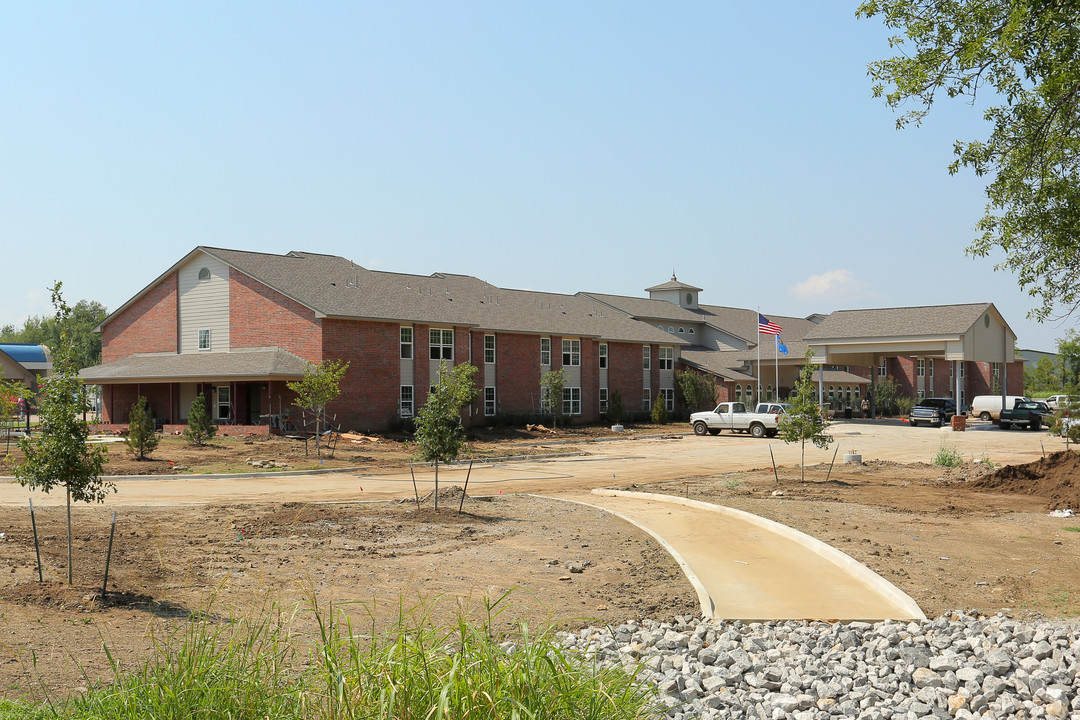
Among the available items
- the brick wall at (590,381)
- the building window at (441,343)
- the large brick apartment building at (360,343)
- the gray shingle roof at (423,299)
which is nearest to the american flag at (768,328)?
the large brick apartment building at (360,343)

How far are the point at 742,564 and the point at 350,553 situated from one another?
17.8 feet

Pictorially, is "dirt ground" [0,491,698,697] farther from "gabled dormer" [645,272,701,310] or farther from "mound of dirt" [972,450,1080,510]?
"gabled dormer" [645,272,701,310]

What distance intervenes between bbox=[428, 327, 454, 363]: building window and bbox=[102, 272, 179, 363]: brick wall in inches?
557

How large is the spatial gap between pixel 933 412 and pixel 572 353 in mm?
21895

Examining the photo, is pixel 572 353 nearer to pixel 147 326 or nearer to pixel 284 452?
pixel 147 326

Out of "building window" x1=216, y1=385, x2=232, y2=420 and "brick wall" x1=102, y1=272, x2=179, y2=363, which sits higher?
"brick wall" x1=102, y1=272, x2=179, y2=363

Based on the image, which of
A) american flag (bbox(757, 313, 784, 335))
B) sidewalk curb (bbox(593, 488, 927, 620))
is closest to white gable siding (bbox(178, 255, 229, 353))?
american flag (bbox(757, 313, 784, 335))

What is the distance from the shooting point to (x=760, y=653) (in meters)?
7.79

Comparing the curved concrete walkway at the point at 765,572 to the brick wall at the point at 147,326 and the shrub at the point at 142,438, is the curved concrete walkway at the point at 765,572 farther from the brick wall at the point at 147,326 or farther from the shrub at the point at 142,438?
the brick wall at the point at 147,326

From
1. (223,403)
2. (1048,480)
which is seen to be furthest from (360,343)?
(1048,480)

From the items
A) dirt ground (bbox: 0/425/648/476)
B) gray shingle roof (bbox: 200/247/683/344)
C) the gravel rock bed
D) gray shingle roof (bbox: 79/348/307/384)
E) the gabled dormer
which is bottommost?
the gravel rock bed

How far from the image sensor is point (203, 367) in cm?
4250

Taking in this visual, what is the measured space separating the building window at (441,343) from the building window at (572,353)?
405 inches

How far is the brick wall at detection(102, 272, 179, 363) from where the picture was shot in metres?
48.1
